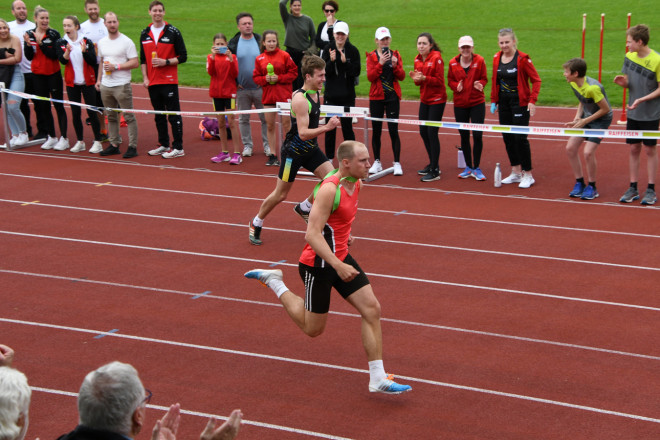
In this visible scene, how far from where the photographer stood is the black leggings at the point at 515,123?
12.5 m

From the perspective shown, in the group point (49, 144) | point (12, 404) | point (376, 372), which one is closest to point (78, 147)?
point (49, 144)

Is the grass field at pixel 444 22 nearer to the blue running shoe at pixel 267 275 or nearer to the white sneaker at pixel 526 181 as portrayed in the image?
the white sneaker at pixel 526 181

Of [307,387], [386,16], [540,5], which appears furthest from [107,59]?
[540,5]

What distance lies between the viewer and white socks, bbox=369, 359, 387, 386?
6395 millimetres

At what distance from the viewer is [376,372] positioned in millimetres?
6402

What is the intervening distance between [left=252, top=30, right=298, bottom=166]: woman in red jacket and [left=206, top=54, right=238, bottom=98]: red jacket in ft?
1.73

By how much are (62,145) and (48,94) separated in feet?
3.31

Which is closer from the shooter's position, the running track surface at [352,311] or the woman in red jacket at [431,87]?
the running track surface at [352,311]

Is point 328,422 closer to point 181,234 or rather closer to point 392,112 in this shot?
point 181,234

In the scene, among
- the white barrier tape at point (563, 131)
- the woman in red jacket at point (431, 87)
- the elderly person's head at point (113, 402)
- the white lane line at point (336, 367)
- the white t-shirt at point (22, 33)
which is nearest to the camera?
the elderly person's head at point (113, 402)

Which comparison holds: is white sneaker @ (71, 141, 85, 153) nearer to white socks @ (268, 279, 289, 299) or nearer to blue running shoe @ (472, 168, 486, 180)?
blue running shoe @ (472, 168, 486, 180)

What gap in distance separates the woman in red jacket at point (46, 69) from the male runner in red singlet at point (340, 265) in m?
10.3

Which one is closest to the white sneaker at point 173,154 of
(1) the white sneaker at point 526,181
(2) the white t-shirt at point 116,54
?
(2) the white t-shirt at point 116,54

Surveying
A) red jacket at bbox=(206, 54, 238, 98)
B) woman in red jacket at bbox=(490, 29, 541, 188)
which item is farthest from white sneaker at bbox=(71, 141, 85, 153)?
woman in red jacket at bbox=(490, 29, 541, 188)
